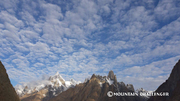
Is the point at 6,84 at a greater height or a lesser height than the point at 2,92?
greater

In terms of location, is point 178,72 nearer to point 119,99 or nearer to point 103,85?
point 119,99

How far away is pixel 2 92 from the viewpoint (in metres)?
28.0

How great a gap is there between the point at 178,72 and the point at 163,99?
73.6 ft

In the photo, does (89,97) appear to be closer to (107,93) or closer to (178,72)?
(107,93)

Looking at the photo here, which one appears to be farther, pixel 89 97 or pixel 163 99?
pixel 89 97

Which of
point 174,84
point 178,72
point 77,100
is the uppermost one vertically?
point 178,72

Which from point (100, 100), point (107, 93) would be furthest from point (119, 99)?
point (100, 100)

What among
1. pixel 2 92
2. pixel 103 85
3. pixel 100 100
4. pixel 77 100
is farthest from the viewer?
pixel 103 85

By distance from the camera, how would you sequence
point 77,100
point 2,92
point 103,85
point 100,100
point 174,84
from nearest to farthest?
1. point 2,92
2. point 174,84
3. point 100,100
4. point 77,100
5. point 103,85

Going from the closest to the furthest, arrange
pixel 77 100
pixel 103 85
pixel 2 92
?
pixel 2 92
pixel 77 100
pixel 103 85

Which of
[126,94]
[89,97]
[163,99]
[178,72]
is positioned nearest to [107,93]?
[89,97]

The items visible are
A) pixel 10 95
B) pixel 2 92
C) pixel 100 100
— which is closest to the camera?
pixel 2 92

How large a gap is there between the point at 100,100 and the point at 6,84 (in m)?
155

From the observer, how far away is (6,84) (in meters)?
31.2
